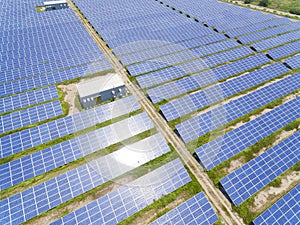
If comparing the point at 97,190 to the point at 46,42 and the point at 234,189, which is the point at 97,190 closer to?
the point at 234,189

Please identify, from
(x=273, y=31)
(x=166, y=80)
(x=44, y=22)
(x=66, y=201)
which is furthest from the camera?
(x=273, y=31)

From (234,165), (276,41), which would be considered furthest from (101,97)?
(276,41)

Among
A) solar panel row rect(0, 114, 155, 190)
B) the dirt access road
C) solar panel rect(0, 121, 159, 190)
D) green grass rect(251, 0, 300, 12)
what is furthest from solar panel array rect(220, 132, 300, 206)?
green grass rect(251, 0, 300, 12)

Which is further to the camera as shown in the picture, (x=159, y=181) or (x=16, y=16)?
(x=16, y=16)

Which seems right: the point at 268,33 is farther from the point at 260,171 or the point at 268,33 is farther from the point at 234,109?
the point at 260,171

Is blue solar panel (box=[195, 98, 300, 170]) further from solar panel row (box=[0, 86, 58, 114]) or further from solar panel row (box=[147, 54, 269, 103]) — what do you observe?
solar panel row (box=[0, 86, 58, 114])

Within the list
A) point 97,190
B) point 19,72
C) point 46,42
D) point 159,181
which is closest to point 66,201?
point 97,190
